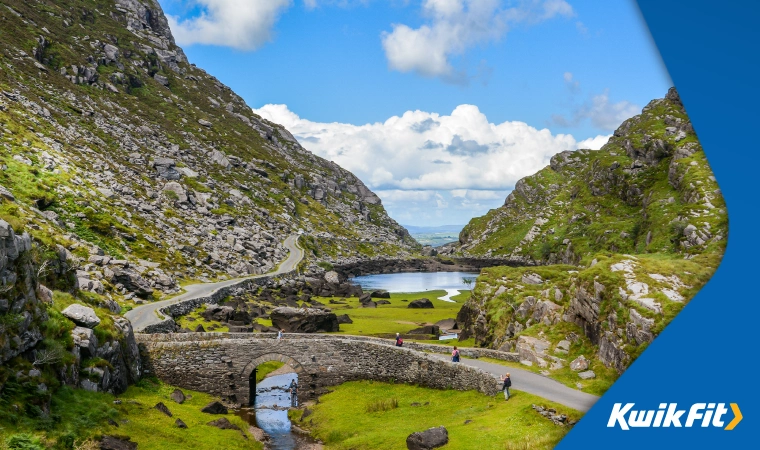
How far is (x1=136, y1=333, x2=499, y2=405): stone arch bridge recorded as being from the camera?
48356 millimetres

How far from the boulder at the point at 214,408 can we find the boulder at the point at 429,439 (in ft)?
69.2

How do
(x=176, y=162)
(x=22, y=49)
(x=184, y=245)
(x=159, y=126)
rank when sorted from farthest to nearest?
(x=159, y=126), (x=176, y=162), (x=22, y=49), (x=184, y=245)

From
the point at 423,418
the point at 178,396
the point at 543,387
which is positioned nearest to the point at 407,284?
the point at 178,396

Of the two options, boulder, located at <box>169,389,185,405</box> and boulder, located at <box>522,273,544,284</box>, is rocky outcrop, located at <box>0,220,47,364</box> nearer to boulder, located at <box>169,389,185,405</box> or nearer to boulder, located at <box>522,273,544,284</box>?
boulder, located at <box>169,389,185,405</box>

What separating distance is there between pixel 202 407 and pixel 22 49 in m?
165

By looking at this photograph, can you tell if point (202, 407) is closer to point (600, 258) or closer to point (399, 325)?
point (600, 258)

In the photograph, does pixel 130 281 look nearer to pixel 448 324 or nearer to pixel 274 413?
pixel 274 413


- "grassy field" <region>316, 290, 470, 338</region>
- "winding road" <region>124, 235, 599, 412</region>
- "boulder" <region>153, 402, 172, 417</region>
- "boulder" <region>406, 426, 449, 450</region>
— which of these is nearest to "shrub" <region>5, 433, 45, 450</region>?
"boulder" <region>153, 402, 172, 417</region>

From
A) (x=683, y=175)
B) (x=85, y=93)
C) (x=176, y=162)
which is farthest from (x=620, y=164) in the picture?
(x=85, y=93)

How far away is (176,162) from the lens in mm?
173375

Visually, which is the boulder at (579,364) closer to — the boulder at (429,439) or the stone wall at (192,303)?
the boulder at (429,439)

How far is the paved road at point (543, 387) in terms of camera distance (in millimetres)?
30578

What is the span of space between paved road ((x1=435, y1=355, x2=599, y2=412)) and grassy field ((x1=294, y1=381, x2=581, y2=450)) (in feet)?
3.36

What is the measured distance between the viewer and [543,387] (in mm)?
34688
